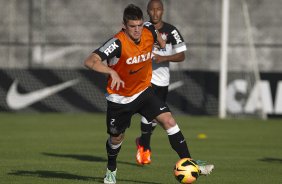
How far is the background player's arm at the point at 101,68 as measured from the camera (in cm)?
900

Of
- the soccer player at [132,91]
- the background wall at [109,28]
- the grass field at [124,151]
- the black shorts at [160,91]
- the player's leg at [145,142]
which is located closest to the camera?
the soccer player at [132,91]

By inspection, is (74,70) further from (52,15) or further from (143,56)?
(143,56)

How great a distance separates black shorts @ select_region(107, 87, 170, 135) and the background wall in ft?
76.9

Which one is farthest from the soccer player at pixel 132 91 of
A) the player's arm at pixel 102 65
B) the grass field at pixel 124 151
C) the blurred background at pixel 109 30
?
the blurred background at pixel 109 30

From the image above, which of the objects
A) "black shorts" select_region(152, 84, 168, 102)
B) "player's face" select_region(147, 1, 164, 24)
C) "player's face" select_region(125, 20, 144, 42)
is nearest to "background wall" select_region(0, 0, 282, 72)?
"black shorts" select_region(152, 84, 168, 102)

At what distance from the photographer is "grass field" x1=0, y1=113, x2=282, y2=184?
428 inches

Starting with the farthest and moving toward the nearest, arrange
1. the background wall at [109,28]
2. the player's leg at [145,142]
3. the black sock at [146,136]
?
the background wall at [109,28] < the black sock at [146,136] < the player's leg at [145,142]

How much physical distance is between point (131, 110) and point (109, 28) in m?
25.8

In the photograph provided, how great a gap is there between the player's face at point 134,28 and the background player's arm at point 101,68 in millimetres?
510

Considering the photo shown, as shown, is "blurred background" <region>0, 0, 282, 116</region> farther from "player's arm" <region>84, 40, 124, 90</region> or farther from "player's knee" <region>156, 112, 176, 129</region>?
"player's arm" <region>84, 40, 124, 90</region>

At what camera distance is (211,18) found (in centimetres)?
3541

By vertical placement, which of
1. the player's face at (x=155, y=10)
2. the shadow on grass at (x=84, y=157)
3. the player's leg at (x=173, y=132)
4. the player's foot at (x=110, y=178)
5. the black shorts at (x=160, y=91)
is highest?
the player's face at (x=155, y=10)

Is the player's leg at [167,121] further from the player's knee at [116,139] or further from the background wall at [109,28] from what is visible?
the background wall at [109,28]

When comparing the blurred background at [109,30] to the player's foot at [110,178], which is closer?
the player's foot at [110,178]
